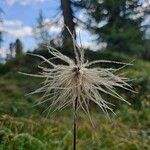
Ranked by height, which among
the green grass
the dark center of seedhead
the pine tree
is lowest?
the green grass

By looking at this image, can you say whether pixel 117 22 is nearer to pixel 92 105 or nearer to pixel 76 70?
pixel 92 105

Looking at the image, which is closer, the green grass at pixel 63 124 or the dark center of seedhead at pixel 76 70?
the dark center of seedhead at pixel 76 70

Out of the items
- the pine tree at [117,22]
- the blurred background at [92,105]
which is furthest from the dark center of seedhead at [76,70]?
the pine tree at [117,22]

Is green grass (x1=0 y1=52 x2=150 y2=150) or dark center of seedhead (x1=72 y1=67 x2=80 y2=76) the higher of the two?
dark center of seedhead (x1=72 y1=67 x2=80 y2=76)

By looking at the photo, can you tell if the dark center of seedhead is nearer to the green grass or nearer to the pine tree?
the green grass

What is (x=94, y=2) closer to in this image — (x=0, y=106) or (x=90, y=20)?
(x=90, y=20)

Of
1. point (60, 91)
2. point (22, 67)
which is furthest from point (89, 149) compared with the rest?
point (22, 67)

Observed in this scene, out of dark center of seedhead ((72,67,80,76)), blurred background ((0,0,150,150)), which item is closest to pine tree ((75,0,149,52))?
blurred background ((0,0,150,150))

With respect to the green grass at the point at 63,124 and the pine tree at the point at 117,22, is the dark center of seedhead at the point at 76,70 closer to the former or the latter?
the green grass at the point at 63,124
